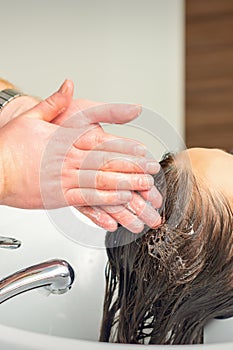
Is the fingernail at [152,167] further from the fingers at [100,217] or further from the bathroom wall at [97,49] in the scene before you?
the bathroom wall at [97,49]

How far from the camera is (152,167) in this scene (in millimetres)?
918

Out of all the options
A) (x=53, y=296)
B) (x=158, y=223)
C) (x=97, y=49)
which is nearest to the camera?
(x=158, y=223)

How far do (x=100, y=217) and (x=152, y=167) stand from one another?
85 millimetres

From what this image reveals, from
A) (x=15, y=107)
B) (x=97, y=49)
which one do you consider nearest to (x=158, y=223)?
(x=15, y=107)

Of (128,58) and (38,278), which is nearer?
(38,278)

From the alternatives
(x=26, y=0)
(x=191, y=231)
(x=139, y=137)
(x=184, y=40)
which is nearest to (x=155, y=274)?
(x=191, y=231)

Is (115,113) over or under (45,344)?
over

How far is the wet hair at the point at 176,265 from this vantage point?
3.33ft

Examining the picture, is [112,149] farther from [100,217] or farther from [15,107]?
[15,107]

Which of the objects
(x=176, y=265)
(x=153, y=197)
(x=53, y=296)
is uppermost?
(x=153, y=197)

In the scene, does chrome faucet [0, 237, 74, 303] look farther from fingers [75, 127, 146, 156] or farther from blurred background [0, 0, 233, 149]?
blurred background [0, 0, 233, 149]

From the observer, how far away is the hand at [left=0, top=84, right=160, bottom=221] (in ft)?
2.93

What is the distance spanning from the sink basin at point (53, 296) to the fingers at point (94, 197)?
0.80 feet

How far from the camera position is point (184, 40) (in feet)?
7.77
